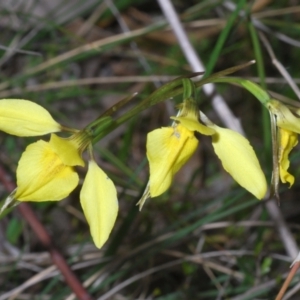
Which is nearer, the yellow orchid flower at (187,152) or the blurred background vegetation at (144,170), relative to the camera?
the yellow orchid flower at (187,152)

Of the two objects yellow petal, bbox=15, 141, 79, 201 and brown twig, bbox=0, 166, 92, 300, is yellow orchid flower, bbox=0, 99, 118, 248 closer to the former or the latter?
yellow petal, bbox=15, 141, 79, 201

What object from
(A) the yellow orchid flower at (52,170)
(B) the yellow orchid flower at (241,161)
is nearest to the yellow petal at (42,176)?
(A) the yellow orchid flower at (52,170)

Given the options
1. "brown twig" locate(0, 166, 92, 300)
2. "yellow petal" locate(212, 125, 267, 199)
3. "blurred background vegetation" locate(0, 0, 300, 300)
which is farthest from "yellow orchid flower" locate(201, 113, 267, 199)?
"brown twig" locate(0, 166, 92, 300)

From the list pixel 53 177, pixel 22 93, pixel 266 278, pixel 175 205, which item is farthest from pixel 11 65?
pixel 53 177

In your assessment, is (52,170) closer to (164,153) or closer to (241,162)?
(164,153)

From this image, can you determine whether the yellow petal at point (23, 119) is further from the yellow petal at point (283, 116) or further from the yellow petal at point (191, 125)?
the yellow petal at point (283, 116)

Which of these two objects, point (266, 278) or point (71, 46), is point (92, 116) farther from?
point (266, 278)

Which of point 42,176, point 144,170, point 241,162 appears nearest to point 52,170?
→ point 42,176
